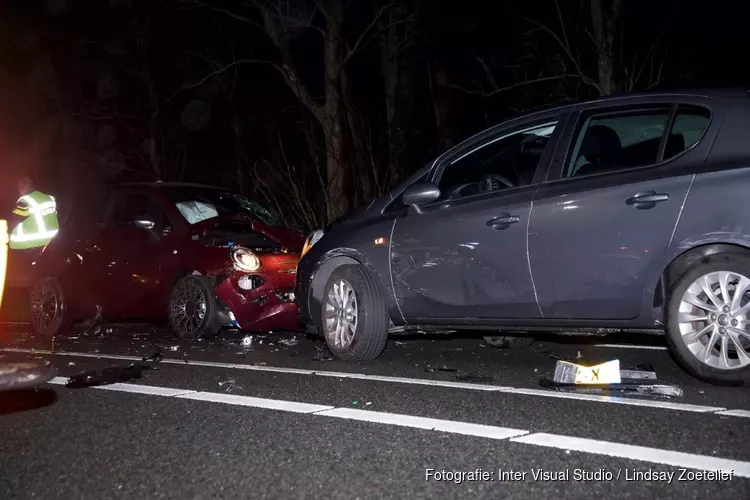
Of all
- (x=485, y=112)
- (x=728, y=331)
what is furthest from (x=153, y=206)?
(x=485, y=112)

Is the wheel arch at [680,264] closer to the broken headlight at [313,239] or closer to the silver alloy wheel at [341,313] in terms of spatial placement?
the silver alloy wheel at [341,313]

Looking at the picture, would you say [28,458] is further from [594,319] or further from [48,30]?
[48,30]

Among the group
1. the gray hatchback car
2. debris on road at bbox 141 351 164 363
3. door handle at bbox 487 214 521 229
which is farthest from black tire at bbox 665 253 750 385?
debris on road at bbox 141 351 164 363

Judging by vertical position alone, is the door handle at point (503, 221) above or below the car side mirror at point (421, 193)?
below

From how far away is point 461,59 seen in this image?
22719mm

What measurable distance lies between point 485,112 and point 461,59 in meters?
10.2

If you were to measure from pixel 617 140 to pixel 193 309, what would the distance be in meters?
4.84

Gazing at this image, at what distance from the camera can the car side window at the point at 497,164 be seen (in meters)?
6.07

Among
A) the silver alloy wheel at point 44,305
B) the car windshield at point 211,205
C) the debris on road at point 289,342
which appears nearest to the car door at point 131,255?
the car windshield at point 211,205

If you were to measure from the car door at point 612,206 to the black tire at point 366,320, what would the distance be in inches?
57.2

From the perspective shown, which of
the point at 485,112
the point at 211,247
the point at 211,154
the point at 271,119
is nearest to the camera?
the point at 211,247

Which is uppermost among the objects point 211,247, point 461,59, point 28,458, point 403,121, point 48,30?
point 48,30

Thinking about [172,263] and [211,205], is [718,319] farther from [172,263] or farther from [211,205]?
[211,205]

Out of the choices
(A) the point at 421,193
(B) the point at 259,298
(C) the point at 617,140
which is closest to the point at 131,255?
(B) the point at 259,298
